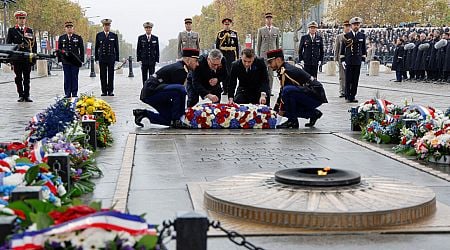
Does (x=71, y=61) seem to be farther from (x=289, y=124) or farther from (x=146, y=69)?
(x=289, y=124)

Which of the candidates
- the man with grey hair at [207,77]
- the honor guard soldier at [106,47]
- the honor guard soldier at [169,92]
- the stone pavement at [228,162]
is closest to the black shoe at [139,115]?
the honor guard soldier at [169,92]

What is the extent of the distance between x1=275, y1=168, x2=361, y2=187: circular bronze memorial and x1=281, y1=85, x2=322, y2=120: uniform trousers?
581 centimetres

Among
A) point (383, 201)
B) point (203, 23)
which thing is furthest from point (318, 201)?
point (203, 23)

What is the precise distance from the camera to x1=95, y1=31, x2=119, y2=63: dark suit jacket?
20609 mm

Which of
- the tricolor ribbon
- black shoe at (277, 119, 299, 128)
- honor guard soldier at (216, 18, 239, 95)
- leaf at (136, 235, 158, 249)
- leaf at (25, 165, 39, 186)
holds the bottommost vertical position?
black shoe at (277, 119, 299, 128)

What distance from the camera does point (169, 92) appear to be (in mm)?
11867

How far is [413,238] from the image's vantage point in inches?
200

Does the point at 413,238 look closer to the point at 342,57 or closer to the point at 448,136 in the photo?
the point at 448,136

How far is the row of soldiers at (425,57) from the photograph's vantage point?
96.1 ft

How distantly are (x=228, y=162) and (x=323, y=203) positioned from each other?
3.05 metres

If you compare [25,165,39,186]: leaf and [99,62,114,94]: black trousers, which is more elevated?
[25,165,39,186]: leaf

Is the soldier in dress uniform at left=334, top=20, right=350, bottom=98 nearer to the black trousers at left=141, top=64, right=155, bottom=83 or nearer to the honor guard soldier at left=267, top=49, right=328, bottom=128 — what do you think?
the black trousers at left=141, top=64, right=155, bottom=83

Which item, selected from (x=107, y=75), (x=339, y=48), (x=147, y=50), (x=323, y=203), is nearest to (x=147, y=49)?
(x=147, y=50)

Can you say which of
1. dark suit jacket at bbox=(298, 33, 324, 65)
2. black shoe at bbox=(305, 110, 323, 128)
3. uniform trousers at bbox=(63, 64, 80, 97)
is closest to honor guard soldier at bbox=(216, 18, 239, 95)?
dark suit jacket at bbox=(298, 33, 324, 65)
